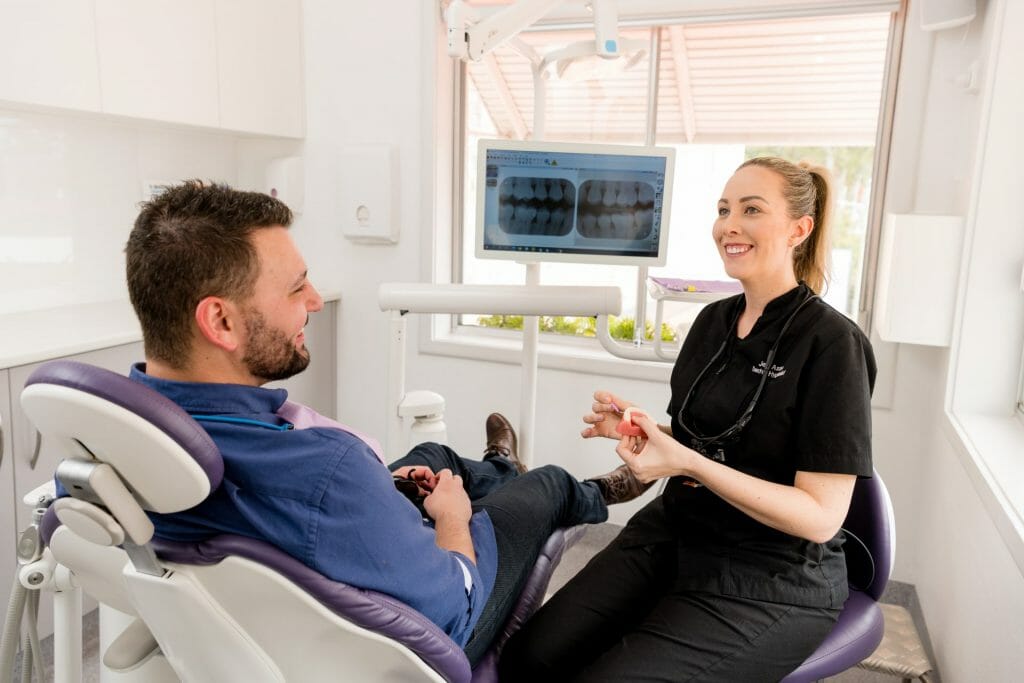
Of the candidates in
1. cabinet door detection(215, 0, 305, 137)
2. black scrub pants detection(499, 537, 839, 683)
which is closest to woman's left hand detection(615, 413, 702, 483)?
black scrub pants detection(499, 537, 839, 683)

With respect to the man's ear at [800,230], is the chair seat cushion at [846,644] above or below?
below

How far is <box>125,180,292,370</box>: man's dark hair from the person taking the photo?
1004 millimetres

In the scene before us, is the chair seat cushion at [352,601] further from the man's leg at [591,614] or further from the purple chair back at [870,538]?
the purple chair back at [870,538]

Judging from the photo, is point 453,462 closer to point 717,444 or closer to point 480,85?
point 717,444

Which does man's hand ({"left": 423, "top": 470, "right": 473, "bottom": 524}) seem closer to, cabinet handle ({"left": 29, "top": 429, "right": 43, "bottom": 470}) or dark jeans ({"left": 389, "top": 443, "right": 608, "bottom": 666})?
dark jeans ({"left": 389, "top": 443, "right": 608, "bottom": 666})

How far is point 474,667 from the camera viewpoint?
1.35 m

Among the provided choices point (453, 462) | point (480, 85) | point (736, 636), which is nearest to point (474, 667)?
point (736, 636)

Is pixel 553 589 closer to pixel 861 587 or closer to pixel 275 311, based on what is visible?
pixel 861 587

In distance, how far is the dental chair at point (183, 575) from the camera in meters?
0.78

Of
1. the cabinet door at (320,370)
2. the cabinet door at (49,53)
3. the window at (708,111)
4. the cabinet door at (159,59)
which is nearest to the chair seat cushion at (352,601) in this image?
the window at (708,111)

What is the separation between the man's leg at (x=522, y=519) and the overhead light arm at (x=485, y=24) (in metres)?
1.05

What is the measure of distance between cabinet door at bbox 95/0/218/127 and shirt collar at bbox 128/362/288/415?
173 centimetres

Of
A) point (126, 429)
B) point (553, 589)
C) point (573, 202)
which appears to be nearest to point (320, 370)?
point (553, 589)

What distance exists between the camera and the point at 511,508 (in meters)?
1.57
